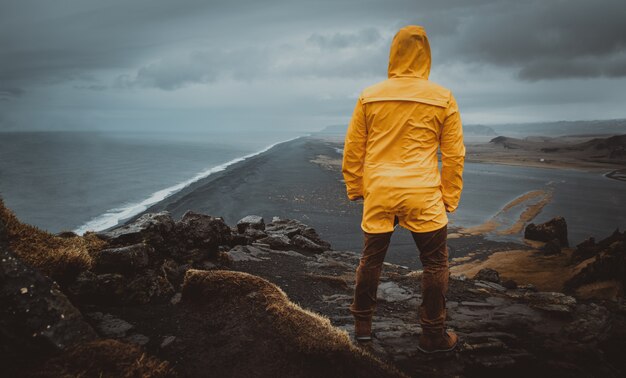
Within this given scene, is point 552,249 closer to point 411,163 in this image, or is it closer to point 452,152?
point 452,152

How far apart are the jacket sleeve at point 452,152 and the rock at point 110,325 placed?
145 inches

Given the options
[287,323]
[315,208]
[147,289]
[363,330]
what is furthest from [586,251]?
[315,208]

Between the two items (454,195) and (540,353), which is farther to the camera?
(540,353)

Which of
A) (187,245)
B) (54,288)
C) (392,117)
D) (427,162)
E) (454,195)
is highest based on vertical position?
(392,117)

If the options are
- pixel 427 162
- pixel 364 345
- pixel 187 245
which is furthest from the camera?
pixel 187 245

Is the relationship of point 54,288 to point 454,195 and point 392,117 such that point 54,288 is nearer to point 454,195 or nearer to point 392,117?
point 392,117

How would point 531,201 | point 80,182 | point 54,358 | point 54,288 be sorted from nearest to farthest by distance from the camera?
point 54,358, point 54,288, point 531,201, point 80,182

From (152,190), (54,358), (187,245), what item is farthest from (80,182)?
(54,358)

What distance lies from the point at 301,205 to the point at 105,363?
31.3 m

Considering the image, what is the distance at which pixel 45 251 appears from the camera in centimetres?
465

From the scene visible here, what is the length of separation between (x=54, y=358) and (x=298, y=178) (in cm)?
4949

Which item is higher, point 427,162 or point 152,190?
point 427,162

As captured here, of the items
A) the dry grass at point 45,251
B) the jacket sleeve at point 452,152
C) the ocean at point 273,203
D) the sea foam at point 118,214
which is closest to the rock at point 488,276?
Answer: the jacket sleeve at point 452,152

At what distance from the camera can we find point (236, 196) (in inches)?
1556
